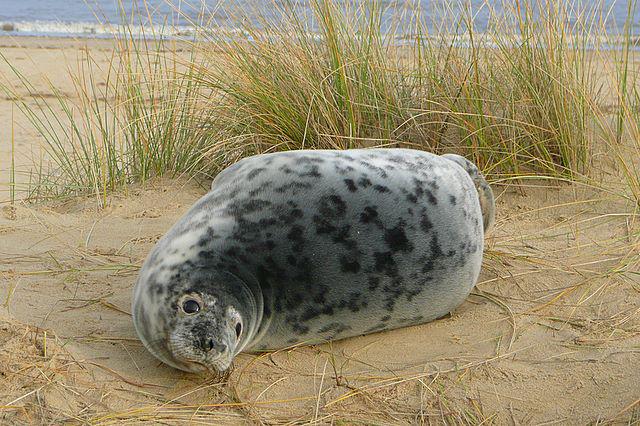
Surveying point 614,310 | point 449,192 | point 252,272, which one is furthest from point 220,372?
point 614,310

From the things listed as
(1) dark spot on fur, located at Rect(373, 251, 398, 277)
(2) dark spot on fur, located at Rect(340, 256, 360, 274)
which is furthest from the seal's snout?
(1) dark spot on fur, located at Rect(373, 251, 398, 277)

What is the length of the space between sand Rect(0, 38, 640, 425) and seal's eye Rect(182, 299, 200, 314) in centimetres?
26

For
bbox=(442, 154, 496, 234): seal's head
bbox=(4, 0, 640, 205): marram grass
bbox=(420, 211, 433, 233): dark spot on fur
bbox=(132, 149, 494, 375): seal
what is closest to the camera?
bbox=(132, 149, 494, 375): seal

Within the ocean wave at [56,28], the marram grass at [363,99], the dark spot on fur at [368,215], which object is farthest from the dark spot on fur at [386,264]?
the ocean wave at [56,28]

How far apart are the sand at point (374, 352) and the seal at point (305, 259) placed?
112 millimetres

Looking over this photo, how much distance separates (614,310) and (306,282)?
1.16 metres

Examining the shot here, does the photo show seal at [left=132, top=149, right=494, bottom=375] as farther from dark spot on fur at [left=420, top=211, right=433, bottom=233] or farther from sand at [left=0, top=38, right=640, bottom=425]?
sand at [left=0, top=38, right=640, bottom=425]

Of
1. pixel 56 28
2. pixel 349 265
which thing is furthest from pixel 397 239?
pixel 56 28

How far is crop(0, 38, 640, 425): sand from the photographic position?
102 inches

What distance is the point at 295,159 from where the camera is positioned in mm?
3186

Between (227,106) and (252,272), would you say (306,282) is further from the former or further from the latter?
(227,106)

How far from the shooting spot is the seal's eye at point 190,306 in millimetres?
2666

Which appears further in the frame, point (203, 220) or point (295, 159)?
point (295, 159)

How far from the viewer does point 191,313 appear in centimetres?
266
